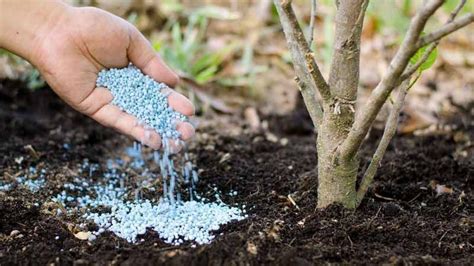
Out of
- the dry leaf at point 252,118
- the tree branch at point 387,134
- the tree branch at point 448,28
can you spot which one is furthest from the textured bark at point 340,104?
the dry leaf at point 252,118

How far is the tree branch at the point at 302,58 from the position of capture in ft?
5.29

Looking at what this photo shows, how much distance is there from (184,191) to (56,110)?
1.19 meters

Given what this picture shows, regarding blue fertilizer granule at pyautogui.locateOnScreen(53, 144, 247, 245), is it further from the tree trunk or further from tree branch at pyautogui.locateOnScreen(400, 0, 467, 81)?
tree branch at pyautogui.locateOnScreen(400, 0, 467, 81)

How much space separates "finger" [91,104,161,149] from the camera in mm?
2057

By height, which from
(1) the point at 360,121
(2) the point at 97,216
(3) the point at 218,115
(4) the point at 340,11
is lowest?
(3) the point at 218,115

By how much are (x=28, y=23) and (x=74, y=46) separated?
0.16 meters

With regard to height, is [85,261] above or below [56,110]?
above

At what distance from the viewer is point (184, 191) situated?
2084mm

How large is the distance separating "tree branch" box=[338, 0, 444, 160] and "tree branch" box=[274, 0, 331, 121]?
0.14 m

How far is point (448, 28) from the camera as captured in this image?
1.42 m

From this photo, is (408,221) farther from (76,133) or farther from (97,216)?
(76,133)

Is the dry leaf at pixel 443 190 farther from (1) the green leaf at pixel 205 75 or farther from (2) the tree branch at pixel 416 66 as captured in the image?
(1) the green leaf at pixel 205 75

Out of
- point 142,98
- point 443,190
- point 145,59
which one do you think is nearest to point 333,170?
point 443,190

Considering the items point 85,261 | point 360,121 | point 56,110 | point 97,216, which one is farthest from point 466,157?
point 56,110
